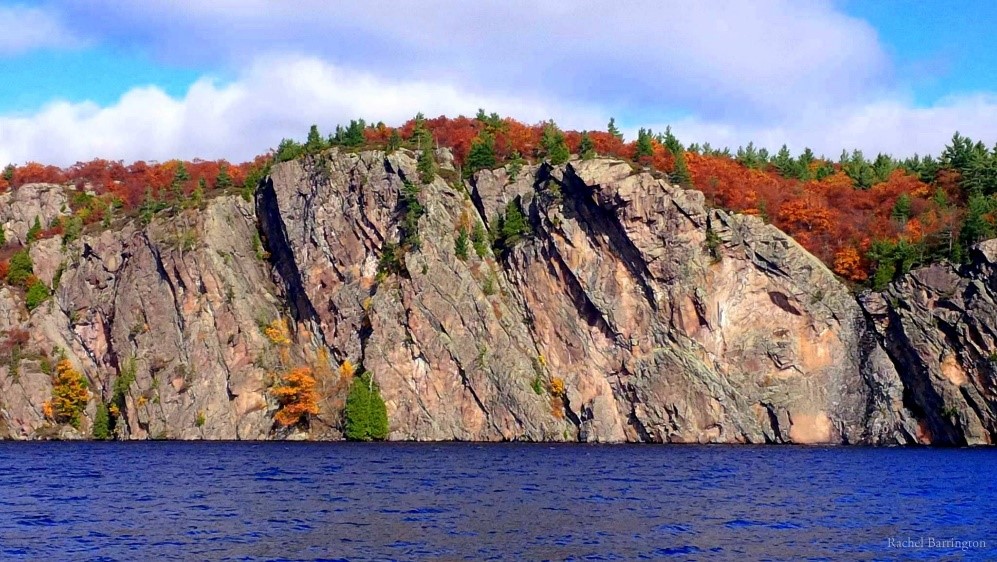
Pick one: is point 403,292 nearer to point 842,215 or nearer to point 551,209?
point 551,209

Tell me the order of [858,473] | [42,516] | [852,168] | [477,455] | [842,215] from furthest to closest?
1. [852,168]
2. [842,215]
3. [477,455]
4. [858,473]
5. [42,516]

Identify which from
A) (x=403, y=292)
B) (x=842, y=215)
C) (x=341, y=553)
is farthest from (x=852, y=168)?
(x=341, y=553)

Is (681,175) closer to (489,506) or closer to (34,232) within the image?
(489,506)

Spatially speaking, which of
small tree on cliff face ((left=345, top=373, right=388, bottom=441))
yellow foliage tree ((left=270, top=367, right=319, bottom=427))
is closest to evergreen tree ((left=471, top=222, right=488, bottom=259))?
small tree on cliff face ((left=345, top=373, right=388, bottom=441))

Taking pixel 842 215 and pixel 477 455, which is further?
pixel 842 215

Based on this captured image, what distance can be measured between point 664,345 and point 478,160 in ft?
105

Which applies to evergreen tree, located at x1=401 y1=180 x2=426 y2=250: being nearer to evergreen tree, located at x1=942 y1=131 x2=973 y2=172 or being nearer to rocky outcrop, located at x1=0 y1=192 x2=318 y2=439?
rocky outcrop, located at x1=0 y1=192 x2=318 y2=439

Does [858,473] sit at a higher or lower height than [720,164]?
lower

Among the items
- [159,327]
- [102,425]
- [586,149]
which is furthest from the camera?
[586,149]

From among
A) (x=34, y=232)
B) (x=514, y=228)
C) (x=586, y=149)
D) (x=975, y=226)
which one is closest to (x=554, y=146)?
(x=586, y=149)

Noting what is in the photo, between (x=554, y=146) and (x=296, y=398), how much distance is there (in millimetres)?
38514

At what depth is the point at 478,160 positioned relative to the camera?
117750 millimetres

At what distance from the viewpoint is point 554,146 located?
11269 centimetres

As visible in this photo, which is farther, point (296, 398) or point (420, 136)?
point (420, 136)
